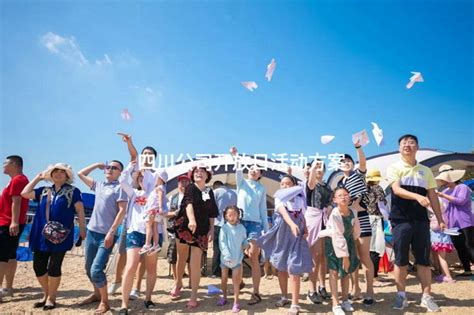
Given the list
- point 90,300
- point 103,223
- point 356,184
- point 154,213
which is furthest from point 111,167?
point 356,184

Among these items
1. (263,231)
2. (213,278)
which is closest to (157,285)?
(213,278)

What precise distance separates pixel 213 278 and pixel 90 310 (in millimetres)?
2348

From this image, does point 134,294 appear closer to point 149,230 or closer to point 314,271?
point 149,230

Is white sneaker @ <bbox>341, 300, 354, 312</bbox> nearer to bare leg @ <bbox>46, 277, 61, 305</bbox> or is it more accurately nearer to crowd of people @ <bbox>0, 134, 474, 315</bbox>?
crowd of people @ <bbox>0, 134, 474, 315</bbox>

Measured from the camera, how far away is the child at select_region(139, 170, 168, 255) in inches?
142

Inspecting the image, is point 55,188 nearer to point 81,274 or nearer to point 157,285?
point 157,285

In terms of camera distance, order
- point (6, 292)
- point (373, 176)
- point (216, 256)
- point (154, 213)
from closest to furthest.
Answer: point (154, 213), point (6, 292), point (373, 176), point (216, 256)

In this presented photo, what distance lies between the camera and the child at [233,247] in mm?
3643

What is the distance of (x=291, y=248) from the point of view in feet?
11.8

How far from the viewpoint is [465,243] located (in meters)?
5.09

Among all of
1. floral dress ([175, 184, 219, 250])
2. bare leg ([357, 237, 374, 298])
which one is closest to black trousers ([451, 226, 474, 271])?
bare leg ([357, 237, 374, 298])

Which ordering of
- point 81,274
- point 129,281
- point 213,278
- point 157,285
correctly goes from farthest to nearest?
1. point 81,274
2. point 213,278
3. point 157,285
4. point 129,281

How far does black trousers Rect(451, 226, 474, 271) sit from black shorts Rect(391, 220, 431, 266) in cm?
216

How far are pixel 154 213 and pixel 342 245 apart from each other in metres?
2.18
